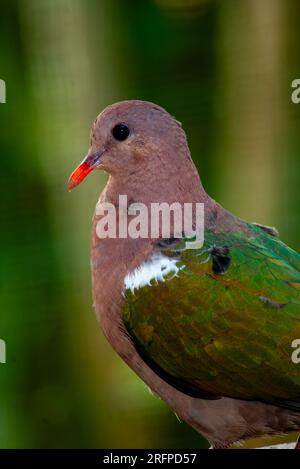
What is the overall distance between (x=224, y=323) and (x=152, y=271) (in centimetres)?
20

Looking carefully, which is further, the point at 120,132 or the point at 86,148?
the point at 86,148

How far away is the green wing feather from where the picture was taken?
7.45 feet

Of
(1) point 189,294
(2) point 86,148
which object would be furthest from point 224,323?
(2) point 86,148

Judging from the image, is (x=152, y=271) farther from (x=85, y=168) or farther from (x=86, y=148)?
(x=86, y=148)

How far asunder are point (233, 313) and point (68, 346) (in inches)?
43.0

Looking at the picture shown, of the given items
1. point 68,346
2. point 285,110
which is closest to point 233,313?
Result: point 68,346

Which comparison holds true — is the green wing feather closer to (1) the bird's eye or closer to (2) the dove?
(2) the dove

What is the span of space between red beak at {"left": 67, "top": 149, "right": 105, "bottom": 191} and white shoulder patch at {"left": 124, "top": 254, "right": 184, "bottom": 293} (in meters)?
0.25

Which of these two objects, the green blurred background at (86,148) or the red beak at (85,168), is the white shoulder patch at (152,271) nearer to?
the red beak at (85,168)

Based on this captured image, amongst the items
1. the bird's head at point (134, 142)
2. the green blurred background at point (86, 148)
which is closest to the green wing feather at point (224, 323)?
the bird's head at point (134, 142)

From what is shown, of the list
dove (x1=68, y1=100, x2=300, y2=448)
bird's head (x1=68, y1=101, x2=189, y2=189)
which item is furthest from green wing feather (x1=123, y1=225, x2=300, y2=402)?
bird's head (x1=68, y1=101, x2=189, y2=189)

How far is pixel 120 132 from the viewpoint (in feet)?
7.77

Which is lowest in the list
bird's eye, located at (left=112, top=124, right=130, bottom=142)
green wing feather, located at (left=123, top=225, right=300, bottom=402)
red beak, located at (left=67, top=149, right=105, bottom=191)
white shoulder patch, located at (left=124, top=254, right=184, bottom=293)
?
green wing feather, located at (left=123, top=225, right=300, bottom=402)
